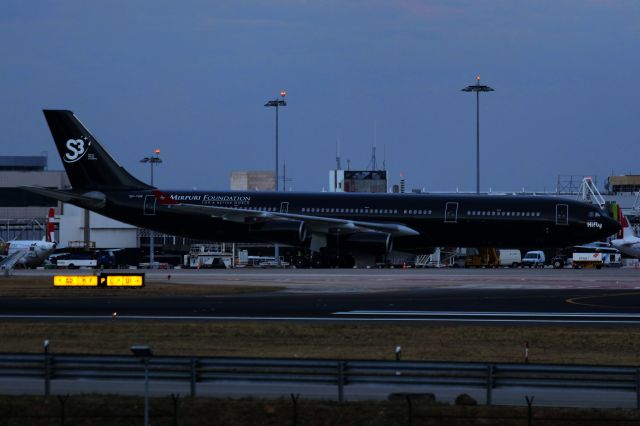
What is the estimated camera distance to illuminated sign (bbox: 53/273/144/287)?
5172cm

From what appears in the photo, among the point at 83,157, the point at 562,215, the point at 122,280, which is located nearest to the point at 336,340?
the point at 122,280

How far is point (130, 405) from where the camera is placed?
20.1 meters

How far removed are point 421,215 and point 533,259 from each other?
37.6 metres

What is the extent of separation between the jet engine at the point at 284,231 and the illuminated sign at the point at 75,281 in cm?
1988

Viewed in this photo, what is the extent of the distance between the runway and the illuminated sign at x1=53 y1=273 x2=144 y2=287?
550 cm

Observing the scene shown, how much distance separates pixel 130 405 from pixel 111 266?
7176cm

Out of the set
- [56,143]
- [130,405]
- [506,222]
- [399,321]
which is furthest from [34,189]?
[130,405]

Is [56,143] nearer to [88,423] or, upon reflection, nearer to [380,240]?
[380,240]

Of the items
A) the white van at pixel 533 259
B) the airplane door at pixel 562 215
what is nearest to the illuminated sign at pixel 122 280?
the airplane door at pixel 562 215

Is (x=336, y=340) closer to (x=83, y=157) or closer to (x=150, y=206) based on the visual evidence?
(x=150, y=206)

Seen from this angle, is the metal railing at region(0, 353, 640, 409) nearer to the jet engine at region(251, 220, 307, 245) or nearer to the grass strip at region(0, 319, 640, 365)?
Answer: the grass strip at region(0, 319, 640, 365)

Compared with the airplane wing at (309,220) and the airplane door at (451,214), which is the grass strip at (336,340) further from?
the airplane door at (451,214)

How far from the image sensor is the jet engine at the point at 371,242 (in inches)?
2721

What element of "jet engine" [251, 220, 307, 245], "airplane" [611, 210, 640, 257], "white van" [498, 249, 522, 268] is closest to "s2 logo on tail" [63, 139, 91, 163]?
"jet engine" [251, 220, 307, 245]
